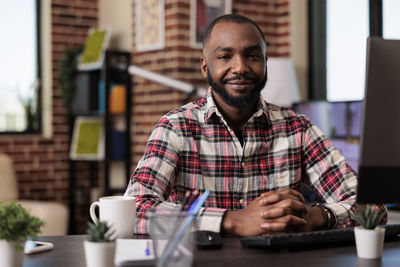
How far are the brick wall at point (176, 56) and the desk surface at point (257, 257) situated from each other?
2639mm

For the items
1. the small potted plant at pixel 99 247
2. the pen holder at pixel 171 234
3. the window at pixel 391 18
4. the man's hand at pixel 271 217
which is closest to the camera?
the pen holder at pixel 171 234

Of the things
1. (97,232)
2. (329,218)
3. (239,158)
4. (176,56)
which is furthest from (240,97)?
(176,56)

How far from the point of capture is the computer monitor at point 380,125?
110 cm

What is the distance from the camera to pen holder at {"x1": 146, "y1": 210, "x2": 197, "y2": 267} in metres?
0.93

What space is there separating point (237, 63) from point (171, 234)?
3.15 feet

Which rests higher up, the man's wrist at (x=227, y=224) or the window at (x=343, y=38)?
the window at (x=343, y=38)

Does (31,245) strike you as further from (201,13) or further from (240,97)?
(201,13)

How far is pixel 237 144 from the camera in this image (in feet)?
5.99

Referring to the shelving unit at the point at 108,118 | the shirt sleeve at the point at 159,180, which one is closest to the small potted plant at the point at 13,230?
the shirt sleeve at the point at 159,180

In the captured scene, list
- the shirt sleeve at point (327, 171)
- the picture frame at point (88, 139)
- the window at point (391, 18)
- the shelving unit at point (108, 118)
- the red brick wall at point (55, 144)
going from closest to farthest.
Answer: the shirt sleeve at point (327, 171)
the window at point (391, 18)
the shelving unit at point (108, 118)
the picture frame at point (88, 139)
the red brick wall at point (55, 144)

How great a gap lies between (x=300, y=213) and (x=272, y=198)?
0.09 meters

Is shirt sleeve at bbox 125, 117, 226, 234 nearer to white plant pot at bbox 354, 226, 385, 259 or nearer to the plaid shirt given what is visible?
the plaid shirt

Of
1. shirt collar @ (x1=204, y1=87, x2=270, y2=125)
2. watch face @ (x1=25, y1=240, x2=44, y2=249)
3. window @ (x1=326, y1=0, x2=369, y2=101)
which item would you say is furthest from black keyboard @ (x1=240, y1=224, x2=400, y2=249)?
window @ (x1=326, y1=0, x2=369, y2=101)

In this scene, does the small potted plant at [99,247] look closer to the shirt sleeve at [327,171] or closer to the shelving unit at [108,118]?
the shirt sleeve at [327,171]
